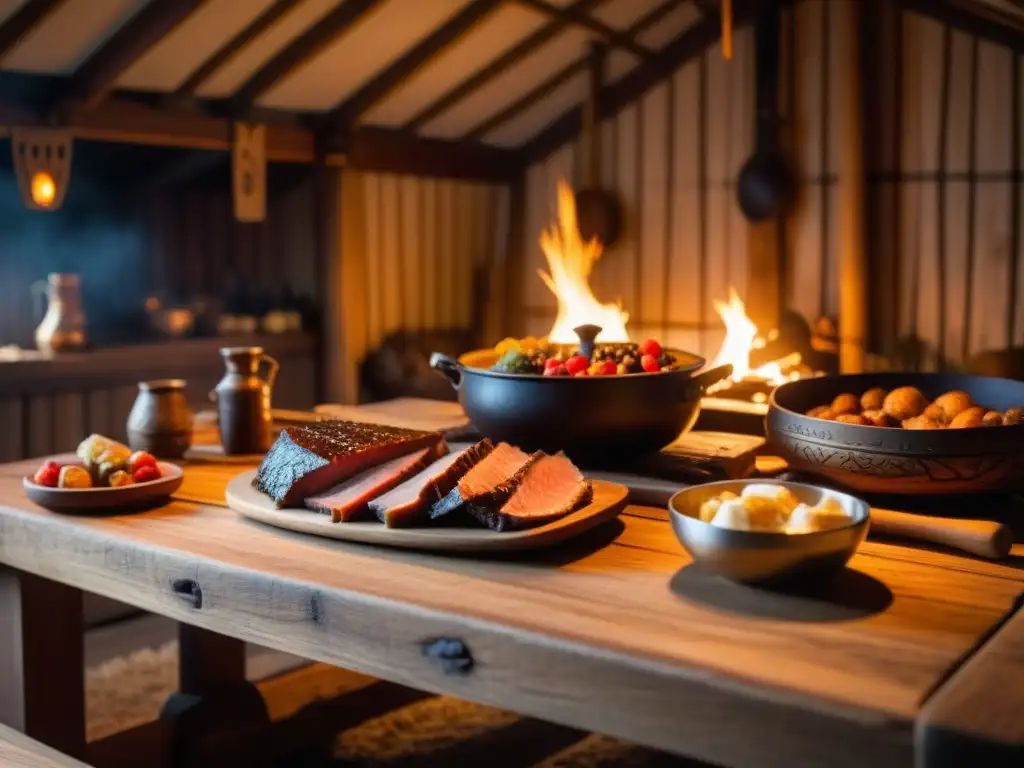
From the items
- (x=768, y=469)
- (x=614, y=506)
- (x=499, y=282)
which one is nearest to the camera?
(x=614, y=506)

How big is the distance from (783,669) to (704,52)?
759 cm

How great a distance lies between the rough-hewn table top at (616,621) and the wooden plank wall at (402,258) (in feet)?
18.2

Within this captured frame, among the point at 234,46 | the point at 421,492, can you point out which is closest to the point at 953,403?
the point at 421,492

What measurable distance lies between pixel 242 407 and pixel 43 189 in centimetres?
386

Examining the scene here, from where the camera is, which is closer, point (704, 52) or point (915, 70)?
point (915, 70)

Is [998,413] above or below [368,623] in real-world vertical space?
above

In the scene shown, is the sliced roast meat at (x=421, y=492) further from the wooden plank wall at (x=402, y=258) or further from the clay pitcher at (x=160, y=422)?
the wooden plank wall at (x=402, y=258)

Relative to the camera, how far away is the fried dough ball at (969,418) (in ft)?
6.73

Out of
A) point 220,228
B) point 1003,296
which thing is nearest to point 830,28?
point 1003,296

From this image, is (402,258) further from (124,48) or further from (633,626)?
(633,626)

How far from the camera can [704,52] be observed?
27.4 ft

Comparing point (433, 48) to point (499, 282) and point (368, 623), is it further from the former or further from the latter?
point (368, 623)

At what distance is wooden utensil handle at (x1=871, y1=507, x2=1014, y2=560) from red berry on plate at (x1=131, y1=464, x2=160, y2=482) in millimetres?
1448

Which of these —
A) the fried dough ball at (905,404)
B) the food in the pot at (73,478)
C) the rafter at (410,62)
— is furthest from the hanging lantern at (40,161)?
the fried dough ball at (905,404)
